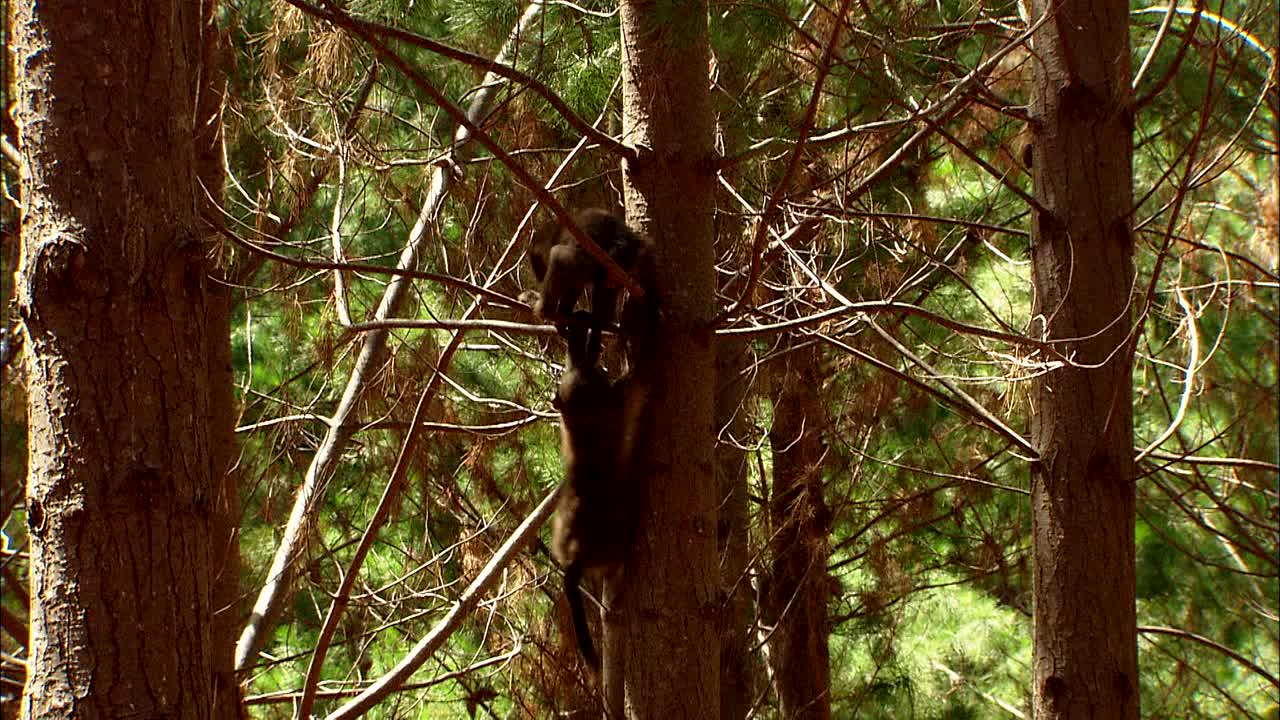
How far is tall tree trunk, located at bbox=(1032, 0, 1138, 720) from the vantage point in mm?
3129

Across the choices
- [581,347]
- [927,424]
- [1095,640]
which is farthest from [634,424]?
[927,424]

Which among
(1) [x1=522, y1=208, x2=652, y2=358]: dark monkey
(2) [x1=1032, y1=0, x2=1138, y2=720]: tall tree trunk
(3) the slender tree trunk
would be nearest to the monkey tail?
(1) [x1=522, y1=208, x2=652, y2=358]: dark monkey

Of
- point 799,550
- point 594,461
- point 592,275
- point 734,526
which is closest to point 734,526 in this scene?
point 734,526

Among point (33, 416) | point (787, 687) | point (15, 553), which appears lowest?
point (787, 687)

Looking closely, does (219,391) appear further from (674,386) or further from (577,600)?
(674,386)

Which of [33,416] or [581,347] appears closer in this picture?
[33,416]

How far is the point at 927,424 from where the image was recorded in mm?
5668

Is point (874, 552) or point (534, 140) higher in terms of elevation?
point (534, 140)

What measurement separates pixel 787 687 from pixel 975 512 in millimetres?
1229

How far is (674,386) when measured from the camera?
273cm

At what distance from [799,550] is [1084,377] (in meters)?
2.39

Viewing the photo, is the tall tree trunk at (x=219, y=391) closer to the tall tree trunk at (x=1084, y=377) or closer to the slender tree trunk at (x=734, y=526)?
the slender tree trunk at (x=734, y=526)

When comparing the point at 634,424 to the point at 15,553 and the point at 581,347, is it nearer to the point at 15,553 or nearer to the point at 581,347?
the point at 581,347

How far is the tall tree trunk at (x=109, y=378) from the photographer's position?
2.12 m
